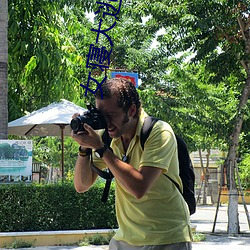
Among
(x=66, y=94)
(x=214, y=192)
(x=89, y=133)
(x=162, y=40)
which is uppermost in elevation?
(x=162, y=40)

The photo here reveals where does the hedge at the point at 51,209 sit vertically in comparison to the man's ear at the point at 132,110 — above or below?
below

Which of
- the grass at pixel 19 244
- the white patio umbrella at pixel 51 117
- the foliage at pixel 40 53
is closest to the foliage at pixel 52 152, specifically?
the foliage at pixel 40 53

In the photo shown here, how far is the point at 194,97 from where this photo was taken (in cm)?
1459

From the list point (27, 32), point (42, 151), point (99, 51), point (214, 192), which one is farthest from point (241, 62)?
point (42, 151)

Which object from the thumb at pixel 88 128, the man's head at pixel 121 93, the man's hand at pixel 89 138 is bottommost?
the man's hand at pixel 89 138

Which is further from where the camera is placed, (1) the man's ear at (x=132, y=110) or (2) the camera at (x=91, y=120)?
(1) the man's ear at (x=132, y=110)

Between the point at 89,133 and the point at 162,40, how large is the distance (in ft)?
34.3

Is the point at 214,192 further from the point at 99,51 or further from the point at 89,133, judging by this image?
the point at 89,133

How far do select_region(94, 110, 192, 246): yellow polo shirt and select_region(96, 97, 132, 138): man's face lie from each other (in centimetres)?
9

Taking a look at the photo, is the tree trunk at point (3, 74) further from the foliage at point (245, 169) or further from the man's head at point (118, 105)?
the foliage at point (245, 169)

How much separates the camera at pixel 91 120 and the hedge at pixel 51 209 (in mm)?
7839

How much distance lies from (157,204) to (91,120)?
0.48 meters

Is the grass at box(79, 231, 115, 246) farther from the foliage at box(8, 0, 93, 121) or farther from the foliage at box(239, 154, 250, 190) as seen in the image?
the foliage at box(239, 154, 250, 190)

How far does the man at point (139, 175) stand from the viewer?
→ 2.63 metres
